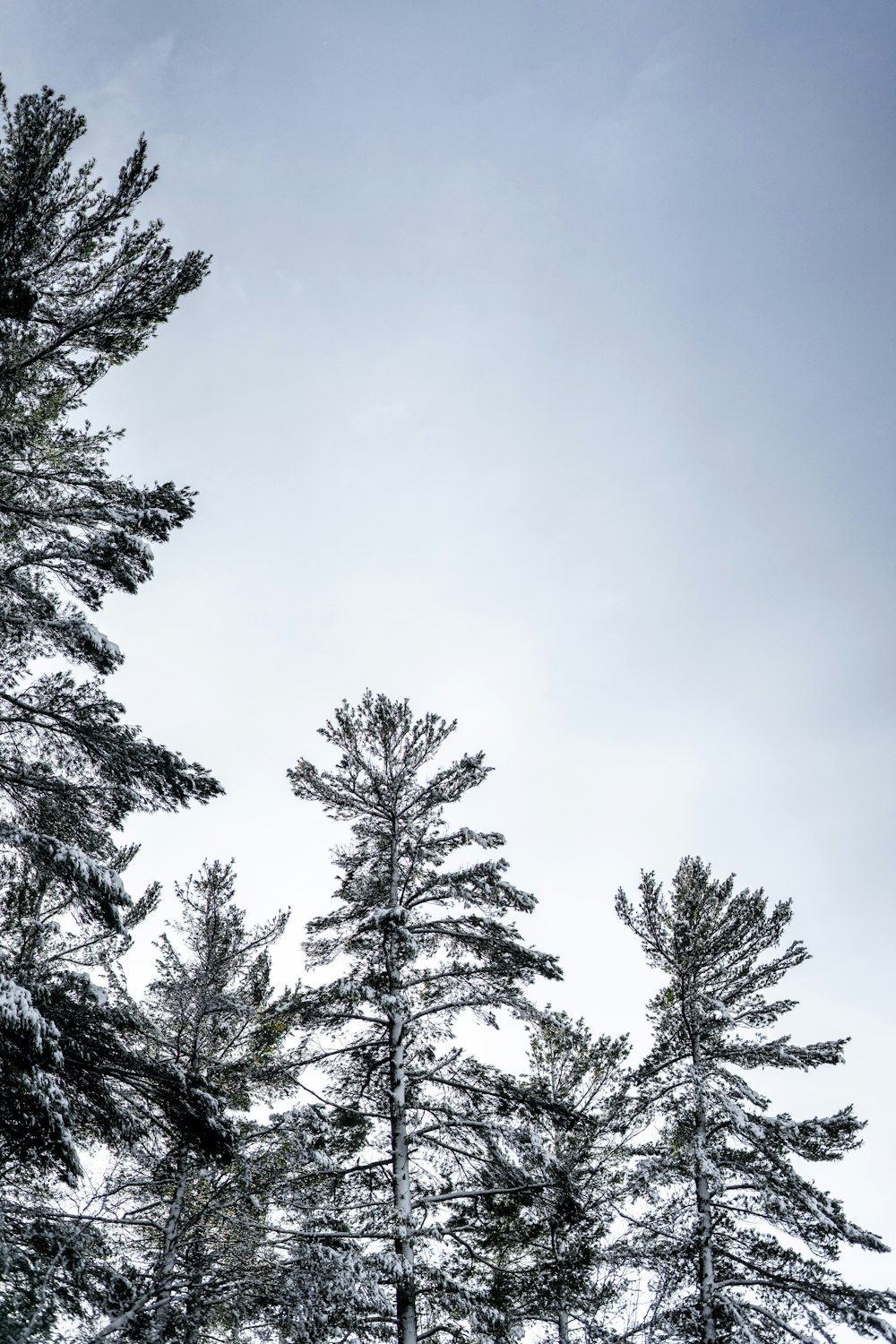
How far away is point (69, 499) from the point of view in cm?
875

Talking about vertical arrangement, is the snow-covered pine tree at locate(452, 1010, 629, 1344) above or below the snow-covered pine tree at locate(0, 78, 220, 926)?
below

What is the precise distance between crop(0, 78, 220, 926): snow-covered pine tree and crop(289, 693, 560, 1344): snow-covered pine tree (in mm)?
4349

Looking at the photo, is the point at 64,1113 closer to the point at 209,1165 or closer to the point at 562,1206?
the point at 209,1165

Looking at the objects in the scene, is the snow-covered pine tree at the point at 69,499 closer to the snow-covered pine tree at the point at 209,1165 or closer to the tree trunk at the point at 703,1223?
the snow-covered pine tree at the point at 209,1165

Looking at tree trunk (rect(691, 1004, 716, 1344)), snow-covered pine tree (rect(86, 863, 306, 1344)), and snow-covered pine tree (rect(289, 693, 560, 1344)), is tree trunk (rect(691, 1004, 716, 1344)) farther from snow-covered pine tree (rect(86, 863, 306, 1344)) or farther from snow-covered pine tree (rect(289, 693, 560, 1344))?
snow-covered pine tree (rect(86, 863, 306, 1344))

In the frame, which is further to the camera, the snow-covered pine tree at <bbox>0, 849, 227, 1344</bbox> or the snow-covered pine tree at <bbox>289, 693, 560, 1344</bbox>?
the snow-covered pine tree at <bbox>289, 693, 560, 1344</bbox>

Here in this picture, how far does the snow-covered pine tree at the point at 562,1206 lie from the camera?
Result: 1028 cm

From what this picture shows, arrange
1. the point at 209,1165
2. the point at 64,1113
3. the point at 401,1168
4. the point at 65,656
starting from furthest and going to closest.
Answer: the point at 401,1168
the point at 209,1165
the point at 65,656
the point at 64,1113

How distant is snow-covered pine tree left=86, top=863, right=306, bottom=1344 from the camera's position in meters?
8.14

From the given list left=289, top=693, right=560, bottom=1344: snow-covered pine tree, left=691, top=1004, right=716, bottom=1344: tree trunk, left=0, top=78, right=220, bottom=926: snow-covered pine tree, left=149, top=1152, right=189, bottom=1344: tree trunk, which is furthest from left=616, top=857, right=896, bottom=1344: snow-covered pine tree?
left=0, top=78, right=220, bottom=926: snow-covered pine tree

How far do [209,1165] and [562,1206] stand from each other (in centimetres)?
446

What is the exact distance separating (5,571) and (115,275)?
3898 mm

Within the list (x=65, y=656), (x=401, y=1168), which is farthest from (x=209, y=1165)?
(x=65, y=656)

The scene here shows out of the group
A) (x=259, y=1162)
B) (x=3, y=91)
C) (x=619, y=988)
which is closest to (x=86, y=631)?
(x=3, y=91)
